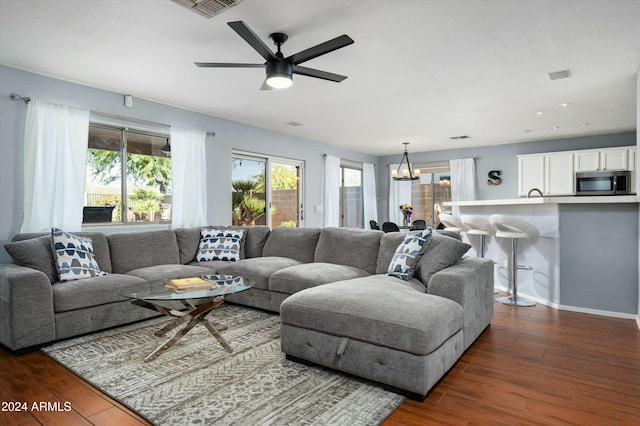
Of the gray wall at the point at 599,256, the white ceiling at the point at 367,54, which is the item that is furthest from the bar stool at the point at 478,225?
the white ceiling at the point at 367,54

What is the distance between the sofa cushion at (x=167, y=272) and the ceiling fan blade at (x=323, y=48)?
93.9 inches

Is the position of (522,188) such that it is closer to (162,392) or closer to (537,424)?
(537,424)

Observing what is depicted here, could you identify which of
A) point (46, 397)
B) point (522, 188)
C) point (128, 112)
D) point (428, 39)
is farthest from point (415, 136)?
point (46, 397)

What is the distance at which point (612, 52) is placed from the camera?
3.34m

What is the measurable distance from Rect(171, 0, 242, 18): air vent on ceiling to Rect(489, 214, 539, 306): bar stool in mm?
3423

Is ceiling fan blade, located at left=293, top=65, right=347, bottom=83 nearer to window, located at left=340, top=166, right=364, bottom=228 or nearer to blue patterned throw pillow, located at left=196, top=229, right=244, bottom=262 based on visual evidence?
blue patterned throw pillow, located at left=196, top=229, right=244, bottom=262

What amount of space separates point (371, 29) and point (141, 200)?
3583 mm

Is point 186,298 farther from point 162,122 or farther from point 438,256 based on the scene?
point 162,122

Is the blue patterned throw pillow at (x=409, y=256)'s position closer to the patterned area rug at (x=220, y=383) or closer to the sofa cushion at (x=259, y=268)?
the patterned area rug at (x=220, y=383)

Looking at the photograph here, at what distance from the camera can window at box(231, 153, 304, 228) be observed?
616cm

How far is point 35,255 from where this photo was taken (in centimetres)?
330

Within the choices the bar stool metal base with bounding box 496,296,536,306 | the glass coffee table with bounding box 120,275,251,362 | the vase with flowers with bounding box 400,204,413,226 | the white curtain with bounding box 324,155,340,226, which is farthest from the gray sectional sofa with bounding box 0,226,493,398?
the vase with flowers with bounding box 400,204,413,226

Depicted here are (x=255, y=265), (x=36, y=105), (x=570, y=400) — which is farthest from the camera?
(x=255, y=265)

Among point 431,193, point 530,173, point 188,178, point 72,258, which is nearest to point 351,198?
point 431,193
